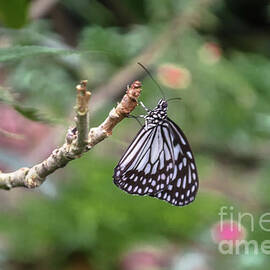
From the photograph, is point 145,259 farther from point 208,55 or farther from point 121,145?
point 208,55

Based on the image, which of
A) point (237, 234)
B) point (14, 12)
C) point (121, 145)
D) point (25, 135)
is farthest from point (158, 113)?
point (25, 135)

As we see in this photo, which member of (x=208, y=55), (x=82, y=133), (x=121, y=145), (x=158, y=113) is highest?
(x=208, y=55)

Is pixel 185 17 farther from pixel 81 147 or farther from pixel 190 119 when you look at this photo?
pixel 81 147

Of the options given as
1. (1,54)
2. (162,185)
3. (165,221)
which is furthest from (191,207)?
(1,54)

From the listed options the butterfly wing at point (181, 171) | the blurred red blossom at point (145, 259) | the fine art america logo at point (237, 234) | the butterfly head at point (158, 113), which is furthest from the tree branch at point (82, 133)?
the blurred red blossom at point (145, 259)

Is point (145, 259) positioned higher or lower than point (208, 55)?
lower
